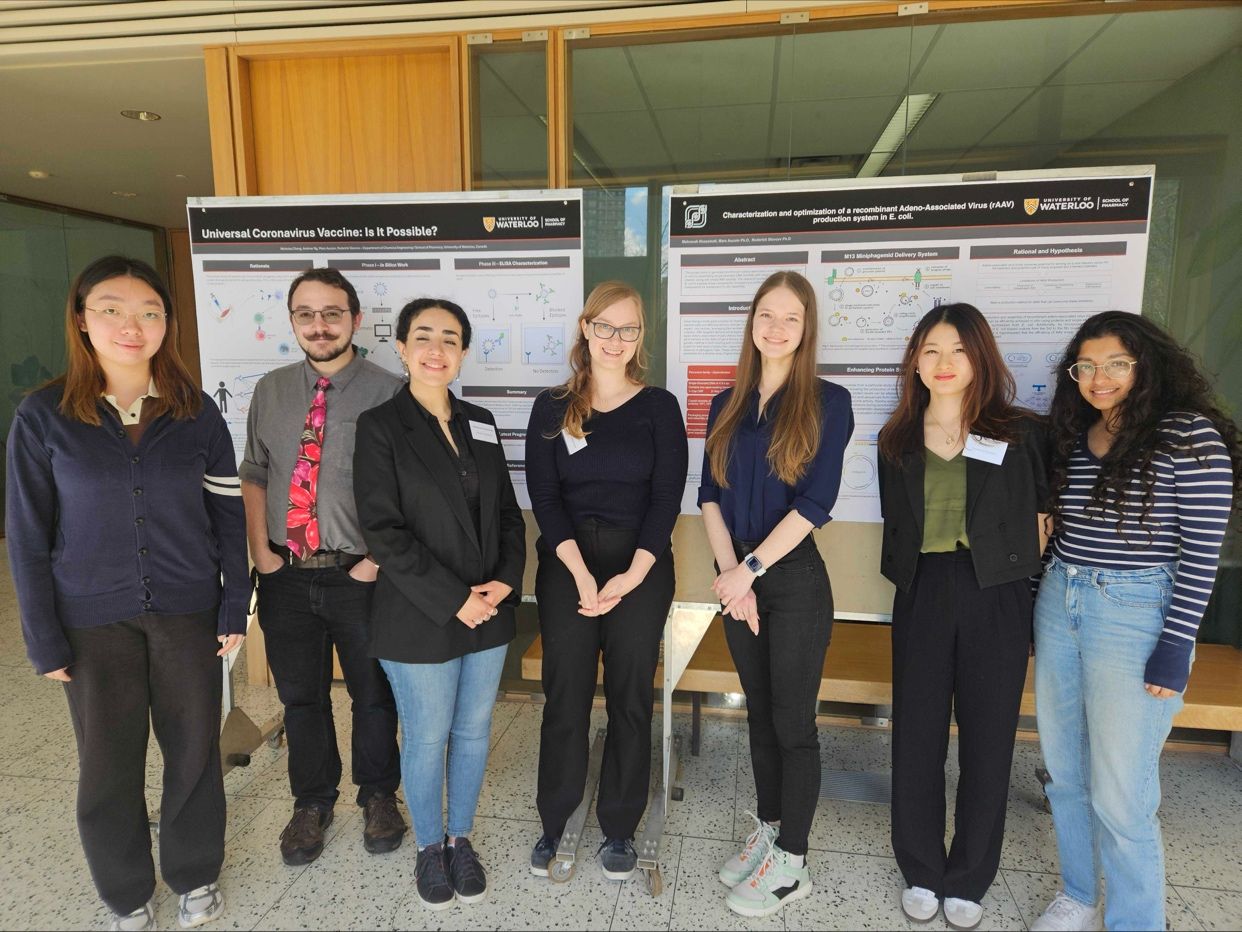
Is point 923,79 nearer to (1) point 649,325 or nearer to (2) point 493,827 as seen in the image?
(1) point 649,325

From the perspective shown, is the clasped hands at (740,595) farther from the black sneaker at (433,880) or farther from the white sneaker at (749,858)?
the black sneaker at (433,880)

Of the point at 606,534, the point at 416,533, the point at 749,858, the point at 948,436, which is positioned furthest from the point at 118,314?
the point at 749,858

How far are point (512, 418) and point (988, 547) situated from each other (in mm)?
1780

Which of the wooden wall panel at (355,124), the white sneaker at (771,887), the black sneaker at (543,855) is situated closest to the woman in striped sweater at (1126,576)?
the white sneaker at (771,887)

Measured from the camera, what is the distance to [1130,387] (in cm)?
191

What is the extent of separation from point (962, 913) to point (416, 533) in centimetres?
200

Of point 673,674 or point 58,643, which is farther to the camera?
point 673,674

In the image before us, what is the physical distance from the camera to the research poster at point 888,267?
240cm

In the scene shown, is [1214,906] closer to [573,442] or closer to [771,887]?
[771,887]

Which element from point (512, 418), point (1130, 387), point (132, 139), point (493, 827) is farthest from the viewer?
point (132, 139)

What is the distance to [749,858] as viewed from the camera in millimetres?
2283

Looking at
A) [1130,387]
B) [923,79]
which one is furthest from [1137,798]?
[923,79]

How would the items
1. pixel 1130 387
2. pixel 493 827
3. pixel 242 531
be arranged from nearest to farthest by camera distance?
pixel 1130 387 → pixel 242 531 → pixel 493 827

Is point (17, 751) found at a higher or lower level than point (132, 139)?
lower
